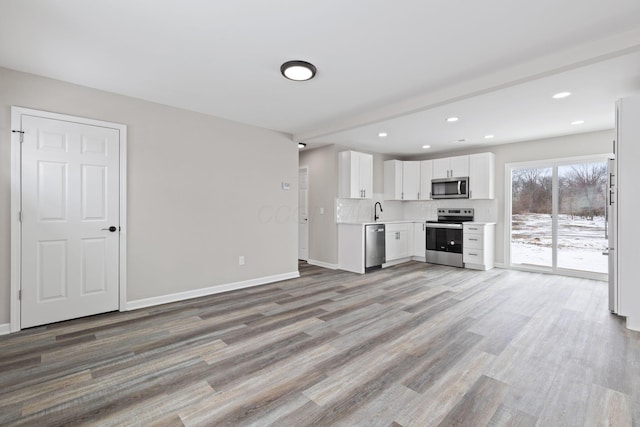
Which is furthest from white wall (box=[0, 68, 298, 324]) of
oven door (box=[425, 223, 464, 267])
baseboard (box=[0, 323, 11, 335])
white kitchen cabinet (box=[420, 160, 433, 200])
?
white kitchen cabinet (box=[420, 160, 433, 200])

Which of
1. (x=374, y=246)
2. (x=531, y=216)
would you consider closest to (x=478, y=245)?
(x=531, y=216)

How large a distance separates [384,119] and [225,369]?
131 inches

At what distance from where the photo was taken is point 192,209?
4031 millimetres

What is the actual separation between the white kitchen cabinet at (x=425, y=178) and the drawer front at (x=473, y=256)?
4.85ft

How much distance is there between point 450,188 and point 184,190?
5137mm

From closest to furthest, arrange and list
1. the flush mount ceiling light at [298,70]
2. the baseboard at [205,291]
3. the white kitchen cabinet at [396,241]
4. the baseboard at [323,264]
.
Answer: the flush mount ceiling light at [298,70] → the baseboard at [205,291] → the baseboard at [323,264] → the white kitchen cabinet at [396,241]

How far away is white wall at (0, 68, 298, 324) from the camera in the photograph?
3061 millimetres

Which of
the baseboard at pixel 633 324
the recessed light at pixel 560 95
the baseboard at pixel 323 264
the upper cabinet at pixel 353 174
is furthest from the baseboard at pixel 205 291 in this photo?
the recessed light at pixel 560 95

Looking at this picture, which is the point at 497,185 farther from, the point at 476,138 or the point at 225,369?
the point at 225,369

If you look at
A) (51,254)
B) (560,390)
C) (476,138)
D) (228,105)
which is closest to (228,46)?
(228,105)

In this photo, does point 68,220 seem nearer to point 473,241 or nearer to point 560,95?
point 560,95

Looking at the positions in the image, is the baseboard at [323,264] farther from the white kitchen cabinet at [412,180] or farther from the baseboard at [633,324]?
the baseboard at [633,324]

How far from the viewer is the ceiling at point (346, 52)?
200 cm

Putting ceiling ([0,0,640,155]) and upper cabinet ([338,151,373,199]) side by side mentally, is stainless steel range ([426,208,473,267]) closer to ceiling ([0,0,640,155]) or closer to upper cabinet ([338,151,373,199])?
upper cabinet ([338,151,373,199])
